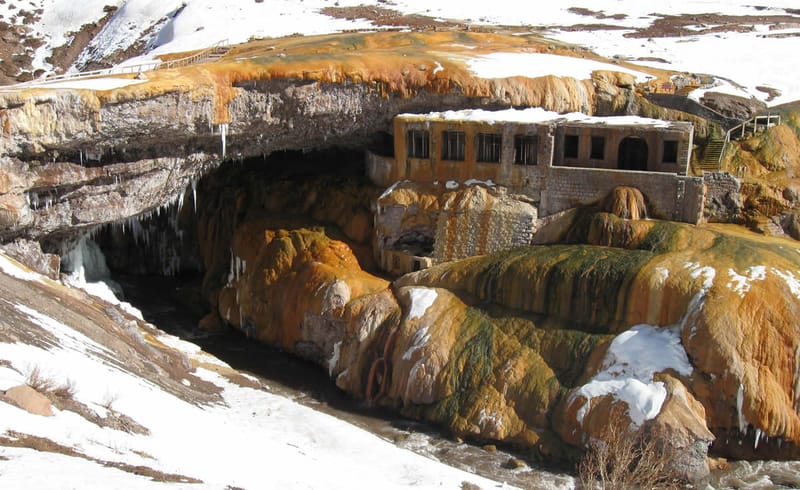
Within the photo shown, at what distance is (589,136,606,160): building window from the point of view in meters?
34.6

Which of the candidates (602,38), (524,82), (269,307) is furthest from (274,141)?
(602,38)

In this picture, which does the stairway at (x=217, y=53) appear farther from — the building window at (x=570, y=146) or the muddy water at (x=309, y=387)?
the building window at (x=570, y=146)

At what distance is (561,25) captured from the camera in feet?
191

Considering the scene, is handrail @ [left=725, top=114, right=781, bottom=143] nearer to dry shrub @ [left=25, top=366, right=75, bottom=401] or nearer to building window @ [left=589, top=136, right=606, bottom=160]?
building window @ [left=589, top=136, right=606, bottom=160]

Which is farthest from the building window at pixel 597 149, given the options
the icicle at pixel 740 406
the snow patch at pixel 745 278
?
the icicle at pixel 740 406

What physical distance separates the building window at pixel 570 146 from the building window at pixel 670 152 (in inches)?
134

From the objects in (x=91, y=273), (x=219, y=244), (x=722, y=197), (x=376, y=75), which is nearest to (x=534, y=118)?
(x=376, y=75)

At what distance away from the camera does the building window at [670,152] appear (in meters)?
33.2

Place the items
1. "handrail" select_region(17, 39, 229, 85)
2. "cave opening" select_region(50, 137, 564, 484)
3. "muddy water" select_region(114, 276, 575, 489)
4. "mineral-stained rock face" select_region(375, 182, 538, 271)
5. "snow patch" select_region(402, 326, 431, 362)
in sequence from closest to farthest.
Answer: "muddy water" select_region(114, 276, 575, 489), "snow patch" select_region(402, 326, 431, 362), "cave opening" select_region(50, 137, 564, 484), "handrail" select_region(17, 39, 229, 85), "mineral-stained rock face" select_region(375, 182, 538, 271)

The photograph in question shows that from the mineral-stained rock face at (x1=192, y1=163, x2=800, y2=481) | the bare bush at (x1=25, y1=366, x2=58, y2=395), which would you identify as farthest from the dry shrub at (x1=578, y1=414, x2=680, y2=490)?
the bare bush at (x1=25, y1=366, x2=58, y2=395)

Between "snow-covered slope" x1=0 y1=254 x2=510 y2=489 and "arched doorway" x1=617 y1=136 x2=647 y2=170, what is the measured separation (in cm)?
1601

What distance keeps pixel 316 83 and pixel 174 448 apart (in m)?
19.9

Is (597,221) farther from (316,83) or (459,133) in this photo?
(316,83)

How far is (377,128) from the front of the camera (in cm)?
3722
